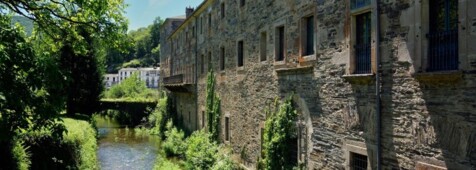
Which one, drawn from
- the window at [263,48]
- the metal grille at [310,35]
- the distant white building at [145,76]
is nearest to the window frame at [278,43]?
the window at [263,48]

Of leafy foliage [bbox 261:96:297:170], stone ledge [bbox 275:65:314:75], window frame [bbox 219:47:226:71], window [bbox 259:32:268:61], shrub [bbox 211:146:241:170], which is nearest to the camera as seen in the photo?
stone ledge [bbox 275:65:314:75]

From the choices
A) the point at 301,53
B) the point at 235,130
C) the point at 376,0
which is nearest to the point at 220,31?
the point at 235,130

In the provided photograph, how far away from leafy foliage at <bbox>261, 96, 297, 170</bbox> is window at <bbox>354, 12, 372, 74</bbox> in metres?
3.31

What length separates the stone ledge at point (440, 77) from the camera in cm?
668

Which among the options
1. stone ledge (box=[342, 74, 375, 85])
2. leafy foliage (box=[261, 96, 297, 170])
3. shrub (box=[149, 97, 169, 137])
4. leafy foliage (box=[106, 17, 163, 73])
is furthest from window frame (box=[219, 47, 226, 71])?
leafy foliage (box=[106, 17, 163, 73])

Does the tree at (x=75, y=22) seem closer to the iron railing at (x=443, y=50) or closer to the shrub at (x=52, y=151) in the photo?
the shrub at (x=52, y=151)

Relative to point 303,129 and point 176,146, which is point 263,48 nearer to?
point 303,129

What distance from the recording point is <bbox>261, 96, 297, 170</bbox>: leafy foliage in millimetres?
12508

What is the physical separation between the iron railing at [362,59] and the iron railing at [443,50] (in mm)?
1662

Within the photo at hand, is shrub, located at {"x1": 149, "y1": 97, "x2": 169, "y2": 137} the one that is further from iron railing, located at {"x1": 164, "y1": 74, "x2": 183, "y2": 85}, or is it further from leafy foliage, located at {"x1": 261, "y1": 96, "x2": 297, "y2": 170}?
leafy foliage, located at {"x1": 261, "y1": 96, "x2": 297, "y2": 170}

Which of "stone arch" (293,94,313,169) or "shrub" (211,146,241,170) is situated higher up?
"stone arch" (293,94,313,169)

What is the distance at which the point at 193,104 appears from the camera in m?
27.3

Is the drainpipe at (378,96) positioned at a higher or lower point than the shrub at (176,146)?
higher

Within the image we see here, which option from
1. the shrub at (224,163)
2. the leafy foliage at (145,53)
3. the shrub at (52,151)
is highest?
the leafy foliage at (145,53)
